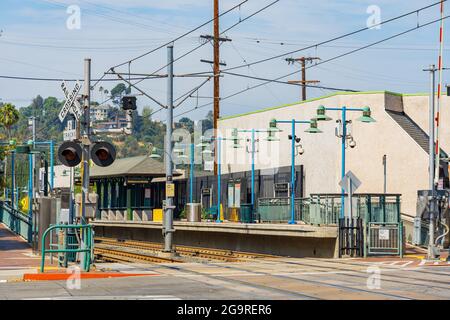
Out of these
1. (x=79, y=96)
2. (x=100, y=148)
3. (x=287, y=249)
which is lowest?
(x=287, y=249)

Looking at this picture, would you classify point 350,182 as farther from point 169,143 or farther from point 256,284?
point 256,284

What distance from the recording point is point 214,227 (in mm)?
42594

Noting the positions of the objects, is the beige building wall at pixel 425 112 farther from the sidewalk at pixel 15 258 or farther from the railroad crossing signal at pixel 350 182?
the sidewalk at pixel 15 258

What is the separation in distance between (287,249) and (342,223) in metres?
5.67

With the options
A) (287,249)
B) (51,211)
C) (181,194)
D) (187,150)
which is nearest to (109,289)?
(51,211)

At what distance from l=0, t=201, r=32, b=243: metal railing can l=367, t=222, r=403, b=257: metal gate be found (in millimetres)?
14859

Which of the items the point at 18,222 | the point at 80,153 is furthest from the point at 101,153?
the point at 18,222

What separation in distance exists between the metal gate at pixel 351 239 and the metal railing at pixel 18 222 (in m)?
13.8

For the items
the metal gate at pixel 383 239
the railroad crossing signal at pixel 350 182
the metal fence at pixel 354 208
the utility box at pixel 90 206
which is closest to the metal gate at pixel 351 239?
the metal gate at pixel 383 239

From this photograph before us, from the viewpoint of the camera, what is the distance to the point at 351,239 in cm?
3111

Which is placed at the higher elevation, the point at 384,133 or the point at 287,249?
the point at 384,133

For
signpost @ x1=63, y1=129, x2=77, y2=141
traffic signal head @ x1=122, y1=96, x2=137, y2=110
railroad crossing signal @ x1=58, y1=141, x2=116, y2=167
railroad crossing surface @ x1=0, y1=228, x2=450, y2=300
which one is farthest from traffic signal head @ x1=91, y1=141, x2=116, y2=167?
traffic signal head @ x1=122, y1=96, x2=137, y2=110
